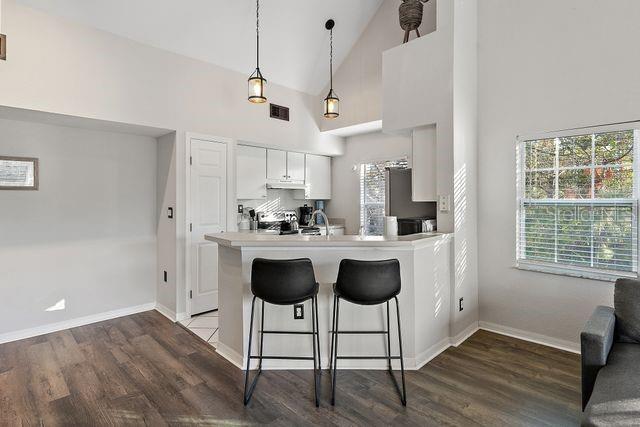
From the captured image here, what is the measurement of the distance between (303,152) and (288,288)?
3.43 m

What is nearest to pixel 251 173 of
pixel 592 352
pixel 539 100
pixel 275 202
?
pixel 275 202

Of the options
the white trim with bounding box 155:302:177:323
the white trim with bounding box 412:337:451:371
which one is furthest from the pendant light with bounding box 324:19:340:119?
the white trim with bounding box 155:302:177:323

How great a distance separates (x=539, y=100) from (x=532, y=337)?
2.18m

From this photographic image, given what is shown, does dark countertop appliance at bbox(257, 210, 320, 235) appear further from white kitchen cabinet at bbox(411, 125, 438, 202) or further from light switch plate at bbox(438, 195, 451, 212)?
light switch plate at bbox(438, 195, 451, 212)

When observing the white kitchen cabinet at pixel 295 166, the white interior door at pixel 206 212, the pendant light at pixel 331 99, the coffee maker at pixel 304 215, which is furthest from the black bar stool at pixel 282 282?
the coffee maker at pixel 304 215

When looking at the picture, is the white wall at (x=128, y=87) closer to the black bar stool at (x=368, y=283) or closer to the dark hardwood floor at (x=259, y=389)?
the dark hardwood floor at (x=259, y=389)

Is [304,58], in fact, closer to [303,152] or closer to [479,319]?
[303,152]

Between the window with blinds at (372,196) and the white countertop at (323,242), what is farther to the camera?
the window with blinds at (372,196)

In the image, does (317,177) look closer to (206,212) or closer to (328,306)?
(206,212)

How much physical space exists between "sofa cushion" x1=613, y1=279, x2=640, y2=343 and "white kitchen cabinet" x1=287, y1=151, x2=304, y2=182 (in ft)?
13.2

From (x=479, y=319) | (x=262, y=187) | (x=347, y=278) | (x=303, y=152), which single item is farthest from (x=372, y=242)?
(x=303, y=152)

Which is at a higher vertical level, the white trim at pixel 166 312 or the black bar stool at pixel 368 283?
the black bar stool at pixel 368 283

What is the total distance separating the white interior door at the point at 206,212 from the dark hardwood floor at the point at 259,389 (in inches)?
36.5

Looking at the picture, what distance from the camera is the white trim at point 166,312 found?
157 inches
